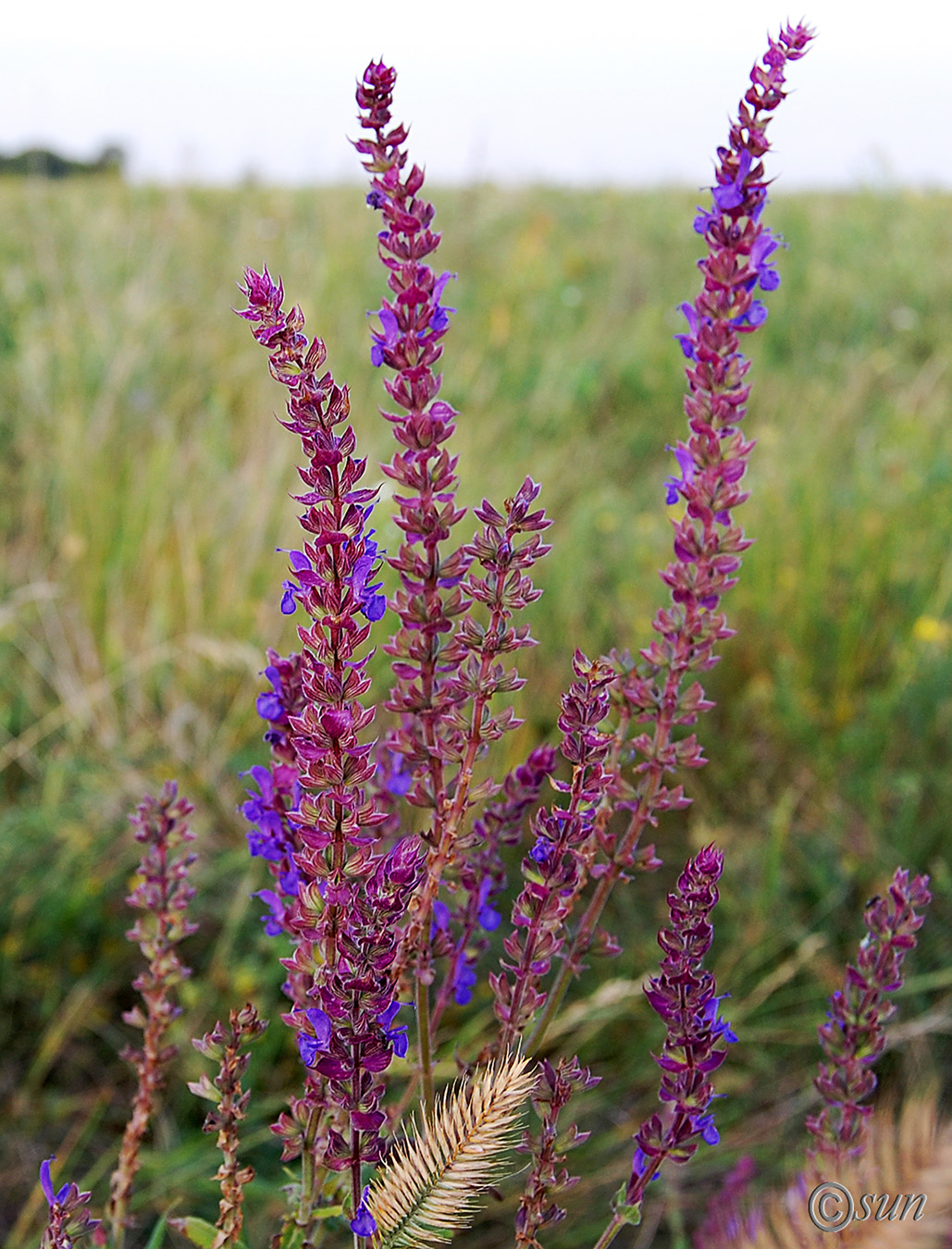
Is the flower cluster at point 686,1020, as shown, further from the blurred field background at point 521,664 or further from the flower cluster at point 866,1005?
the blurred field background at point 521,664

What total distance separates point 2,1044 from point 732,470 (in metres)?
1.88

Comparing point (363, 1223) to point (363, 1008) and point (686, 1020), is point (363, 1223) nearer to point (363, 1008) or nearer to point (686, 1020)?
point (363, 1008)

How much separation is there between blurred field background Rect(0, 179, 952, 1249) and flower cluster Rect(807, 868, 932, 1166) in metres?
0.51

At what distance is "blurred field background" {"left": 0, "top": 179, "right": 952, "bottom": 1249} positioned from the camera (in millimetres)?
2074

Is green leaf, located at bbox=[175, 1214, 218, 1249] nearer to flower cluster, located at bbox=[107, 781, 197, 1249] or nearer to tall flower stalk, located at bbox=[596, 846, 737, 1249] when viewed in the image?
flower cluster, located at bbox=[107, 781, 197, 1249]

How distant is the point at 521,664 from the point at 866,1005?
5.84 feet

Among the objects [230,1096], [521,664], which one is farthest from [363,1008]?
[521,664]

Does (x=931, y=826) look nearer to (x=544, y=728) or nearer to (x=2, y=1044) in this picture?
(x=544, y=728)

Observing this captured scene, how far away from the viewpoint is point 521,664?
282 cm

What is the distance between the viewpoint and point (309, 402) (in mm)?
698

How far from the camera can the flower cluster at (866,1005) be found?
3.50 ft

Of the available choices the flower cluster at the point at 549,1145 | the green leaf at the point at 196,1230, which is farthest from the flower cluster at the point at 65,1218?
the flower cluster at the point at 549,1145

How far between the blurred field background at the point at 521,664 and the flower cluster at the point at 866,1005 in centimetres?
51

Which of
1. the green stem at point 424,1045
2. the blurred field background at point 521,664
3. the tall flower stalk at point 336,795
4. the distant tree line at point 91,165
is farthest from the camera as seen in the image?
the distant tree line at point 91,165
